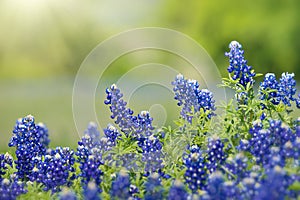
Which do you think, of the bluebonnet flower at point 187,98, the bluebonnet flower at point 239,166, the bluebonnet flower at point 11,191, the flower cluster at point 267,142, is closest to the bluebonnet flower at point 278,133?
the flower cluster at point 267,142

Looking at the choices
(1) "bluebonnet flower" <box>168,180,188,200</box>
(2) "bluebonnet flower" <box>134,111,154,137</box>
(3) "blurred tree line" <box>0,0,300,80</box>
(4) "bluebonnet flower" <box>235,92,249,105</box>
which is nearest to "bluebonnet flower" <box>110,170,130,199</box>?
(1) "bluebonnet flower" <box>168,180,188,200</box>

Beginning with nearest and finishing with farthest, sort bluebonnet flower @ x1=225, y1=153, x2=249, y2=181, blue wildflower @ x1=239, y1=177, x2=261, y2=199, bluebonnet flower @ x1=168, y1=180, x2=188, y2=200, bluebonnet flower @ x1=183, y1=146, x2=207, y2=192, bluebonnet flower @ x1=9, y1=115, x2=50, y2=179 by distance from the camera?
blue wildflower @ x1=239, y1=177, x2=261, y2=199 → bluebonnet flower @ x1=168, y1=180, x2=188, y2=200 → bluebonnet flower @ x1=225, y1=153, x2=249, y2=181 → bluebonnet flower @ x1=183, y1=146, x2=207, y2=192 → bluebonnet flower @ x1=9, y1=115, x2=50, y2=179

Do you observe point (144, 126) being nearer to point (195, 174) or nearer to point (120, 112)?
point (120, 112)

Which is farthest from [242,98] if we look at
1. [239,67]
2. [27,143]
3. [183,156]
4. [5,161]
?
[5,161]

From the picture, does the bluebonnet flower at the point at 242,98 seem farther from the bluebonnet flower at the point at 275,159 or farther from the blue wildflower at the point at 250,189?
the blue wildflower at the point at 250,189

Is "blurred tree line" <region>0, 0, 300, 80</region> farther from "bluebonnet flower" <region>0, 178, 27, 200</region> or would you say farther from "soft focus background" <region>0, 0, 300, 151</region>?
"bluebonnet flower" <region>0, 178, 27, 200</region>

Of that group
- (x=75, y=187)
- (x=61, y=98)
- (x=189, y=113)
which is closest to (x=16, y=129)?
(x=75, y=187)

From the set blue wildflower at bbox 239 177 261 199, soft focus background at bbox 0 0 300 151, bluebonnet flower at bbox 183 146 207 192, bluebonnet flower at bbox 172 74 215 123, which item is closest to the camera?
blue wildflower at bbox 239 177 261 199
